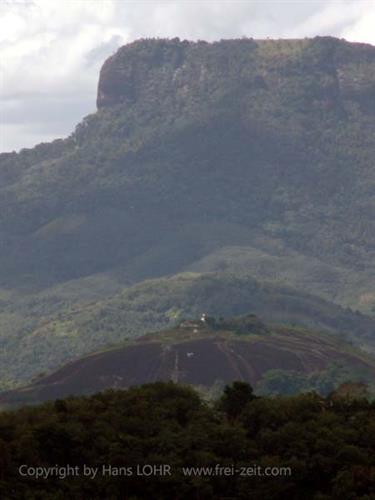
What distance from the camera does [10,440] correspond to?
41781 mm

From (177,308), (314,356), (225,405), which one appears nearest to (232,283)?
(177,308)

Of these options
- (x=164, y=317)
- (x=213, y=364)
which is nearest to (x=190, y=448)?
(x=213, y=364)

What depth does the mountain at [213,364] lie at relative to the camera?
10819 centimetres

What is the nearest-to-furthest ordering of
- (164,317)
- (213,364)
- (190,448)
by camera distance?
(190,448) < (213,364) < (164,317)

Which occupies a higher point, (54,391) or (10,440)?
(10,440)

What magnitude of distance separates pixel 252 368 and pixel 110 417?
7172cm

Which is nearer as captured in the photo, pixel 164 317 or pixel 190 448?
pixel 190 448

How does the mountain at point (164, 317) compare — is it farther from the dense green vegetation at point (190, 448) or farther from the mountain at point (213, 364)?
the dense green vegetation at point (190, 448)

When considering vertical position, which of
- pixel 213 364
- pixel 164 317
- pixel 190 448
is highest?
pixel 190 448

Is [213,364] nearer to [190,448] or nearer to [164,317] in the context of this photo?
[190,448]

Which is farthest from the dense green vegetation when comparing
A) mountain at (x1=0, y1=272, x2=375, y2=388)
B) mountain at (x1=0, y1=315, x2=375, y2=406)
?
mountain at (x1=0, y1=272, x2=375, y2=388)

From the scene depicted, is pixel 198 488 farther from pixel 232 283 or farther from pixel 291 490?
pixel 232 283

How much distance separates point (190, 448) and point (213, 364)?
72.4 metres

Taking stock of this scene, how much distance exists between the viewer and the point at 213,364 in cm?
11438
